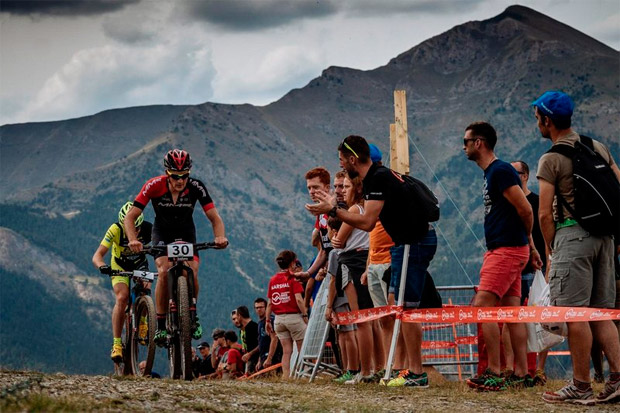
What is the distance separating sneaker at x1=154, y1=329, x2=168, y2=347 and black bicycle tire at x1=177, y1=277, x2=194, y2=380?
0.36m

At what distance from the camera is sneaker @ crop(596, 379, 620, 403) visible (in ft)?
27.8

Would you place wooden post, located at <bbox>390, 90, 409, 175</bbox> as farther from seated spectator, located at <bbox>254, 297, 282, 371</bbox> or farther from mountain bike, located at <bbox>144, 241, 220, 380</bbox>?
mountain bike, located at <bbox>144, 241, 220, 380</bbox>

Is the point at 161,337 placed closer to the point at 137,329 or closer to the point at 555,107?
the point at 137,329

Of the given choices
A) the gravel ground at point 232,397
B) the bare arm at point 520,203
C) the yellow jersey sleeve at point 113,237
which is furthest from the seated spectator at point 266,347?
the bare arm at point 520,203

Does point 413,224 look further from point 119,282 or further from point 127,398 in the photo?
point 119,282

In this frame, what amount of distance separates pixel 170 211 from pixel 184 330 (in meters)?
1.44

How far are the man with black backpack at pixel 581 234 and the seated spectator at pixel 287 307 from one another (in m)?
7.00

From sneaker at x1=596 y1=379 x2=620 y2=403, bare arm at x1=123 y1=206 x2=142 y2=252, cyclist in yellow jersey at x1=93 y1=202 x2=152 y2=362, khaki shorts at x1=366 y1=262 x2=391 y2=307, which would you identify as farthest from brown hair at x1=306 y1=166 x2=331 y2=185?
sneaker at x1=596 y1=379 x2=620 y2=403

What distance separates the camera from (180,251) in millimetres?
11375

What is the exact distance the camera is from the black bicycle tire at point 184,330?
36.2 feet

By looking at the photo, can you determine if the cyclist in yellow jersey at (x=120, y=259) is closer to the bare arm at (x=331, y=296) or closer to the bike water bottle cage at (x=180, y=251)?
the bike water bottle cage at (x=180, y=251)

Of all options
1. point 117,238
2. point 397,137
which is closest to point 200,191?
point 117,238

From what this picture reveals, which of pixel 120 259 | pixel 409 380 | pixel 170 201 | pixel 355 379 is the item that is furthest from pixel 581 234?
pixel 120 259

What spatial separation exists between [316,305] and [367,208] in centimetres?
407
